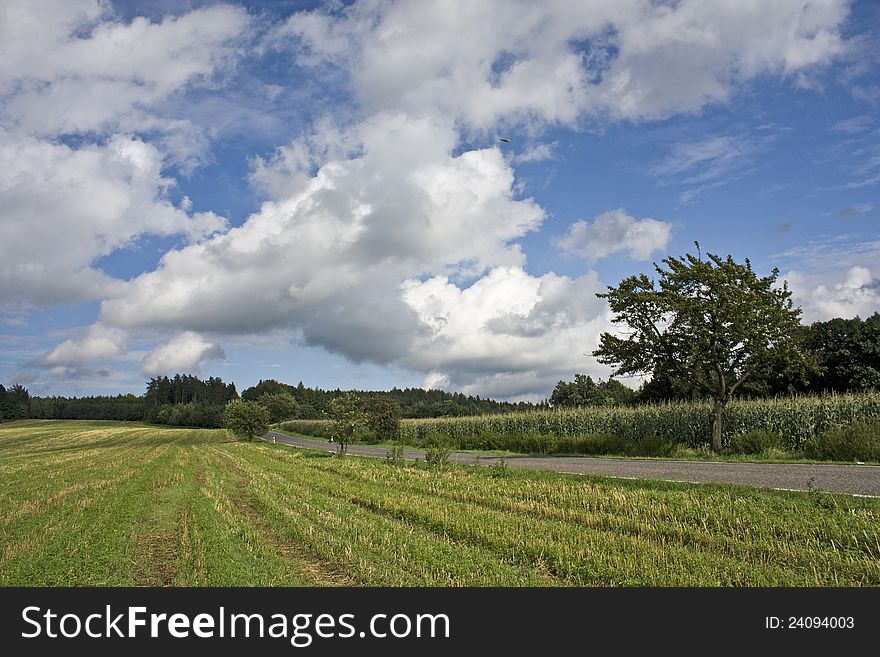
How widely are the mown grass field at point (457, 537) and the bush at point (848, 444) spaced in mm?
12282

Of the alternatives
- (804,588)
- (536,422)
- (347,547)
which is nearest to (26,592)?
(347,547)

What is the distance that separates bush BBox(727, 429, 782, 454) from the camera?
27.2 metres

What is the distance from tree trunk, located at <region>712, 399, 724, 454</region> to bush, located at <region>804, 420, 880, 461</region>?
4045 millimetres

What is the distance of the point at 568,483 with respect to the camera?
17.6 meters

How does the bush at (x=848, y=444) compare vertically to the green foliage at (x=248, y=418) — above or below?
above

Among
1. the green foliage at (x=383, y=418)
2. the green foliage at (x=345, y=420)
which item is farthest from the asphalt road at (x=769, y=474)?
the green foliage at (x=383, y=418)

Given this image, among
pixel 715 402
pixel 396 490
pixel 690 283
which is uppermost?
pixel 690 283

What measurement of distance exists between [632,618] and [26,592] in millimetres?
8084

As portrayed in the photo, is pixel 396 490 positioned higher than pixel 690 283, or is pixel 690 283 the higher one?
pixel 690 283

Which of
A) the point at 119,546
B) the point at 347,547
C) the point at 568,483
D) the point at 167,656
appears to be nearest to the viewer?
the point at 167,656

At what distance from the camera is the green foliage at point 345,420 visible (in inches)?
1540

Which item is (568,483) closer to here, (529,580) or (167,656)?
(529,580)

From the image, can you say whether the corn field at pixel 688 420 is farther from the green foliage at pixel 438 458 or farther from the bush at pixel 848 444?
the green foliage at pixel 438 458

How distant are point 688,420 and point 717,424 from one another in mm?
4177
